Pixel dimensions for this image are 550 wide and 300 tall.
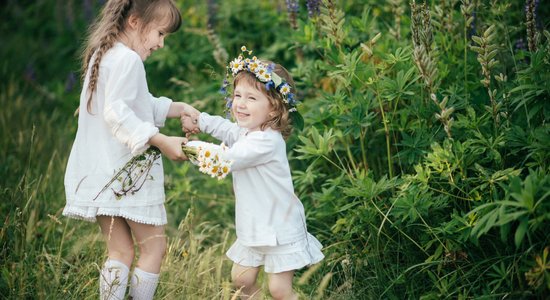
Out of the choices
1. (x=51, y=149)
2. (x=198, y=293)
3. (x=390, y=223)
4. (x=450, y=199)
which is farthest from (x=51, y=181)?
(x=450, y=199)

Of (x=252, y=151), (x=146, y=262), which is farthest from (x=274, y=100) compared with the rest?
(x=146, y=262)

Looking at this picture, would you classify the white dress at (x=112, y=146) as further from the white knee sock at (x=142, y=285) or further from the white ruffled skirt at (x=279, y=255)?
the white ruffled skirt at (x=279, y=255)

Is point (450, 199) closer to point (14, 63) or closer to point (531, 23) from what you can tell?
point (531, 23)

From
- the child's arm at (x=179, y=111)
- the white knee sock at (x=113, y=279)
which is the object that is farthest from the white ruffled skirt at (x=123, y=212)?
the child's arm at (x=179, y=111)

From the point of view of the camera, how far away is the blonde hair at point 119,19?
9.46 feet

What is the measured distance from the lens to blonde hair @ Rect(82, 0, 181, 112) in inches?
114

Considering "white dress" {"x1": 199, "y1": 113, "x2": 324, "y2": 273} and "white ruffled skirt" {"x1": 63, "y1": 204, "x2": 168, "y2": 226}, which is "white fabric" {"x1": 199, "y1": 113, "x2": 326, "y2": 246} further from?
"white ruffled skirt" {"x1": 63, "y1": 204, "x2": 168, "y2": 226}

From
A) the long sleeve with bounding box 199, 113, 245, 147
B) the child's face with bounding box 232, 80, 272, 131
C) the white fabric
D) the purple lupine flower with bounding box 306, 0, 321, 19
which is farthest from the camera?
the purple lupine flower with bounding box 306, 0, 321, 19

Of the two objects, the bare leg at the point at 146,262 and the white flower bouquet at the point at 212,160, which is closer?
the white flower bouquet at the point at 212,160

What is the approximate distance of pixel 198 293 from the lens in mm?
3271

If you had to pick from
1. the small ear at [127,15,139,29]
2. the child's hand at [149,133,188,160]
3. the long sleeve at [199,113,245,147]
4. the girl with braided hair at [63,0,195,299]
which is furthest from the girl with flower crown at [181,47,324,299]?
the small ear at [127,15,139,29]

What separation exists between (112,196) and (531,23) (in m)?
2.21

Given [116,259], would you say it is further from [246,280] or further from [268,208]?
[268,208]

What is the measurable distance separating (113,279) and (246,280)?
0.62 meters
